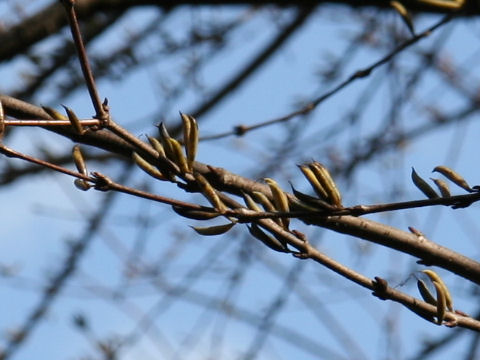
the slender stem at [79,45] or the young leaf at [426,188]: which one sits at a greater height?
the slender stem at [79,45]

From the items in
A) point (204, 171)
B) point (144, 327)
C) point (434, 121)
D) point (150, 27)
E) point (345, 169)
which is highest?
point (150, 27)

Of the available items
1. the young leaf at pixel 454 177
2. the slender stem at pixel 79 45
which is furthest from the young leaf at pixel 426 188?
the slender stem at pixel 79 45

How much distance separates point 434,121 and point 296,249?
1.91 m

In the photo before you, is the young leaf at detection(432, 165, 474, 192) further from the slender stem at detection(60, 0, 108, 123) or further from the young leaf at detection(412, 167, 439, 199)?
the slender stem at detection(60, 0, 108, 123)

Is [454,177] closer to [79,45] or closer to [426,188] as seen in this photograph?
[426,188]

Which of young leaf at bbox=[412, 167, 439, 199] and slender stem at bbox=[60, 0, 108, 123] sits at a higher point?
slender stem at bbox=[60, 0, 108, 123]

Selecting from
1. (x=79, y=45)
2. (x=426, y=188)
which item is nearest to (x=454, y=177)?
(x=426, y=188)

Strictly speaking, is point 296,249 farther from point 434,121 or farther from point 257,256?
point 434,121

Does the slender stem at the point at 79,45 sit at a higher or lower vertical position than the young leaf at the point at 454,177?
higher

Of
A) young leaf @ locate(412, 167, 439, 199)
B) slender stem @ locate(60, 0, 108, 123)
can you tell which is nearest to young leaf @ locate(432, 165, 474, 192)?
young leaf @ locate(412, 167, 439, 199)

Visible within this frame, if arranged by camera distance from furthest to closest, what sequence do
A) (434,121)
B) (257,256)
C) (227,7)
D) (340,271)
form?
(434,121)
(257,256)
(227,7)
(340,271)

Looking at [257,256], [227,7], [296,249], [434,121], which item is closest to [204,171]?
[296,249]

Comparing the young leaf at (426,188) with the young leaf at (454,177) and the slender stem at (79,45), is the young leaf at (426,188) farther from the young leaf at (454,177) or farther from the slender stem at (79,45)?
the slender stem at (79,45)

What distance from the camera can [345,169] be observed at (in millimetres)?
2312
